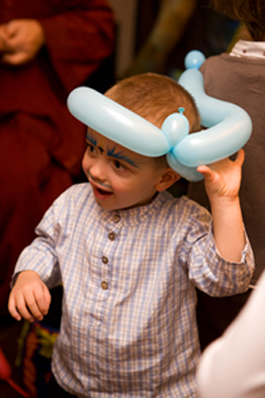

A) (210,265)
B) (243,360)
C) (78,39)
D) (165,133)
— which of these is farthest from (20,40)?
(243,360)

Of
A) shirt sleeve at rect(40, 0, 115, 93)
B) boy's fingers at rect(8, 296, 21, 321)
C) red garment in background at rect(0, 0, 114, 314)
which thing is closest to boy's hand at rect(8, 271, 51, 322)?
boy's fingers at rect(8, 296, 21, 321)

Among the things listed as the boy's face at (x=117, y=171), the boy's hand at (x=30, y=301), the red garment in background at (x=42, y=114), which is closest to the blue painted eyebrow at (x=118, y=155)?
the boy's face at (x=117, y=171)

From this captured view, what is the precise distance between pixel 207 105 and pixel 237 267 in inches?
10.3

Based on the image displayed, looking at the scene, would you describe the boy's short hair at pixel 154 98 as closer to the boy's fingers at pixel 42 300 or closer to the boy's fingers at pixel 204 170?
the boy's fingers at pixel 204 170

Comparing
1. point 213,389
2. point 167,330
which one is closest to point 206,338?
point 167,330

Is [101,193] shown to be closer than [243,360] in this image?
No

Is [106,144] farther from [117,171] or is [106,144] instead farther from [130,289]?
[130,289]

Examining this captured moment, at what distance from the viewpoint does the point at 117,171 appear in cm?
62

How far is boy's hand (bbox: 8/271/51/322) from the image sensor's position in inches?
25.4

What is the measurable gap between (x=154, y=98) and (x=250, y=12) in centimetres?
29

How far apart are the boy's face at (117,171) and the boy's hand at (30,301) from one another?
17cm

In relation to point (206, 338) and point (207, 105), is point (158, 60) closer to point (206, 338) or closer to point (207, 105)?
point (207, 105)

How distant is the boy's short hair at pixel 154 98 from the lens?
1.97 feet

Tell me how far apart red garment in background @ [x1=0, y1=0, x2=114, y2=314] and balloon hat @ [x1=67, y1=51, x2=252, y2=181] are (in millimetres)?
595
